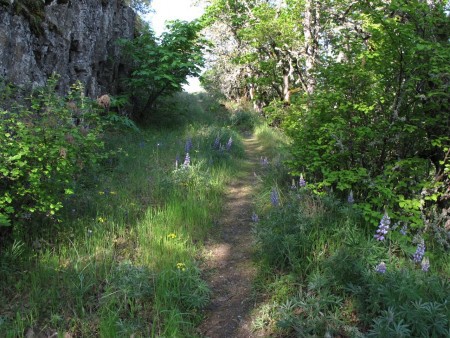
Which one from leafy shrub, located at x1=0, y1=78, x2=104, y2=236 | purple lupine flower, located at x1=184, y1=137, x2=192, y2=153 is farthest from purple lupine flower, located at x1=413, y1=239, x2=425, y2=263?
purple lupine flower, located at x1=184, y1=137, x2=192, y2=153

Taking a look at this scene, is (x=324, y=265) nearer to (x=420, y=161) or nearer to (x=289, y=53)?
(x=420, y=161)

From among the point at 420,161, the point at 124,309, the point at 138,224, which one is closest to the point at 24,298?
the point at 124,309

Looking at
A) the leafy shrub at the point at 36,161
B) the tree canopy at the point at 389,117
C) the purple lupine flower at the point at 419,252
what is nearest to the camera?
the purple lupine flower at the point at 419,252

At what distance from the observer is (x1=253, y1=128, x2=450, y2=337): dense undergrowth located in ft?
8.45

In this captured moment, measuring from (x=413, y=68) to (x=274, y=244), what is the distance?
268 centimetres

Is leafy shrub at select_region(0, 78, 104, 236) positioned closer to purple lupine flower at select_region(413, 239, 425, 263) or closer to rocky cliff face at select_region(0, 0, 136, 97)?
rocky cliff face at select_region(0, 0, 136, 97)

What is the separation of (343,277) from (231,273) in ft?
4.69

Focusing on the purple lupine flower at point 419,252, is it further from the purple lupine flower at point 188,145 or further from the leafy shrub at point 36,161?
the purple lupine flower at point 188,145

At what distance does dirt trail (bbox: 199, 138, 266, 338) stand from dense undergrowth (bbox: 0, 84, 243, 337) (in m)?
0.19

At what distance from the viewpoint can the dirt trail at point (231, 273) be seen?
332cm

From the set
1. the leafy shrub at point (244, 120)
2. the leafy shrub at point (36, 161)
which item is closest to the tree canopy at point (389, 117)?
the leafy shrub at point (36, 161)

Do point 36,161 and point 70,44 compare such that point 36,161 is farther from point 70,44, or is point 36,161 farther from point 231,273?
point 70,44

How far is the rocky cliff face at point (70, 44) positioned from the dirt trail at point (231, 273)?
12.2 ft

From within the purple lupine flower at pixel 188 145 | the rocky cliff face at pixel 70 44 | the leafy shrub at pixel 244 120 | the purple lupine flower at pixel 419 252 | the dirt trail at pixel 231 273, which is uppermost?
the rocky cliff face at pixel 70 44
